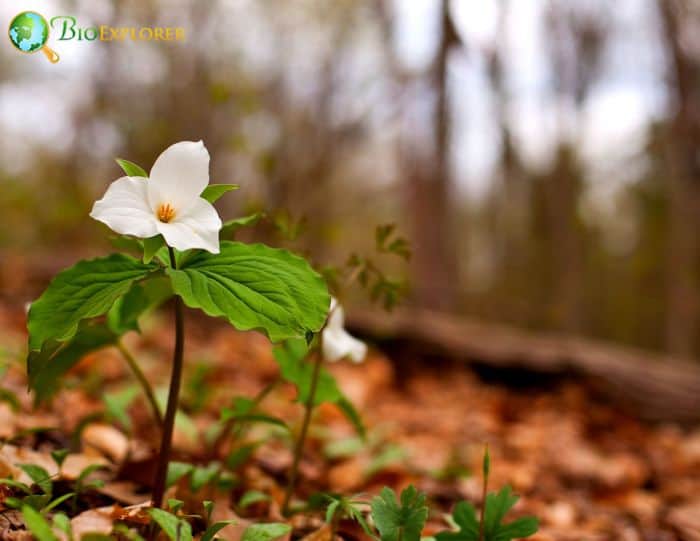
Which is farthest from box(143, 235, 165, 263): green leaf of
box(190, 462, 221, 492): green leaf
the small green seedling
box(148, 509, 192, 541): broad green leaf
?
box(190, 462, 221, 492): green leaf

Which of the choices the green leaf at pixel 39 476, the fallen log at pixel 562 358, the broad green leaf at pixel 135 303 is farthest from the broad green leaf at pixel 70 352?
the fallen log at pixel 562 358

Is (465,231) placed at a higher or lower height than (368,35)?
lower

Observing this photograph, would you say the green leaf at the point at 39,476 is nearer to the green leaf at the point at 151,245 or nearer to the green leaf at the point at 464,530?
the green leaf at the point at 151,245

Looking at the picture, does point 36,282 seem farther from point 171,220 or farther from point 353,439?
point 171,220

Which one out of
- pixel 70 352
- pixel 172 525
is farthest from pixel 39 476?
pixel 172 525

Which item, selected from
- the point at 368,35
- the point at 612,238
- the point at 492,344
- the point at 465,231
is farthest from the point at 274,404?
the point at 465,231

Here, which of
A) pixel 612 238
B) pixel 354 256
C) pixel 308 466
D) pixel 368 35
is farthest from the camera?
pixel 612 238
